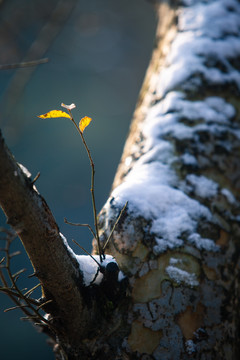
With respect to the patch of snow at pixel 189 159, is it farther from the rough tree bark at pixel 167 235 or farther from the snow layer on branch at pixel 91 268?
the snow layer on branch at pixel 91 268

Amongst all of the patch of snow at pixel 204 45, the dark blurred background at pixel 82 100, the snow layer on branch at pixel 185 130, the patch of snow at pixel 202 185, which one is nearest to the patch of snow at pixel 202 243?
the snow layer on branch at pixel 185 130

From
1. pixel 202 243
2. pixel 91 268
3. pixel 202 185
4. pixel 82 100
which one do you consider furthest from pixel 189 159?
pixel 82 100

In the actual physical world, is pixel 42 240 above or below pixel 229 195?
above

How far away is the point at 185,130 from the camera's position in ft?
2.97

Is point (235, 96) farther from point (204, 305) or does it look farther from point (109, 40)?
point (109, 40)

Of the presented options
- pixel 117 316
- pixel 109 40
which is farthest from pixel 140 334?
pixel 109 40

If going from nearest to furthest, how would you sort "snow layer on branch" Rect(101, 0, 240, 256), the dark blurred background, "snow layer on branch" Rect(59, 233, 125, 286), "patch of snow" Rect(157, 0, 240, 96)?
"snow layer on branch" Rect(59, 233, 125, 286) < "snow layer on branch" Rect(101, 0, 240, 256) < "patch of snow" Rect(157, 0, 240, 96) < the dark blurred background

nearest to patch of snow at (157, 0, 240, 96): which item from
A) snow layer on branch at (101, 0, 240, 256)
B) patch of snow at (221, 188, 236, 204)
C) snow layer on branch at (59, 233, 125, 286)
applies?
snow layer on branch at (101, 0, 240, 256)

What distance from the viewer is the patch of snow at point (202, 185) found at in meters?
0.81

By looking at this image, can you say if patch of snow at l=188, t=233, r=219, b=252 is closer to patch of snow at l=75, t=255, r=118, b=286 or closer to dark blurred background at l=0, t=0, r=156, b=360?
patch of snow at l=75, t=255, r=118, b=286

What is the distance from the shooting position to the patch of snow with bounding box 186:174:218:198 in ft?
2.66

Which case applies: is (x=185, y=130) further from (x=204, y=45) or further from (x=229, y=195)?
(x=204, y=45)

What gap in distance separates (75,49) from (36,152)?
227 centimetres

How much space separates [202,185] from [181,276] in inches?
10.5
